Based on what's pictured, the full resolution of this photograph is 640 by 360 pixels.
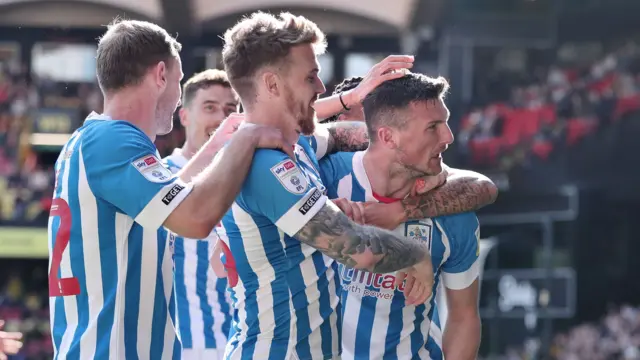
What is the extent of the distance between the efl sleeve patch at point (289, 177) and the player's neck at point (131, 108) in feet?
1.81

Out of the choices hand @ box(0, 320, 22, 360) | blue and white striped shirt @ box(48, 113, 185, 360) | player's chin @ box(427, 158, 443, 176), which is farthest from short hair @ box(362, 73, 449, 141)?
hand @ box(0, 320, 22, 360)

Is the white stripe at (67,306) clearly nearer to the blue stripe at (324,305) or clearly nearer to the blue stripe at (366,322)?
the blue stripe at (324,305)

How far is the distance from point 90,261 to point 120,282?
0.11 meters

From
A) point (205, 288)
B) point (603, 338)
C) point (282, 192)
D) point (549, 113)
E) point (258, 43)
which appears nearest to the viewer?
point (282, 192)

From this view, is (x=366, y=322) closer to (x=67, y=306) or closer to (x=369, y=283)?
(x=369, y=283)

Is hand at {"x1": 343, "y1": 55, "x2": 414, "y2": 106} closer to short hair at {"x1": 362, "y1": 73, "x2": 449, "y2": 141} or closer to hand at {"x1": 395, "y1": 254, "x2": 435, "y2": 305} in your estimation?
short hair at {"x1": 362, "y1": 73, "x2": 449, "y2": 141}

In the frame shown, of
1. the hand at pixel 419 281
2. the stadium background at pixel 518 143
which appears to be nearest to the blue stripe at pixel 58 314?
the hand at pixel 419 281

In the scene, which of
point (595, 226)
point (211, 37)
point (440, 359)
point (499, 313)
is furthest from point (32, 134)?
point (440, 359)

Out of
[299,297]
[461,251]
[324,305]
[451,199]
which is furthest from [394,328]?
[299,297]

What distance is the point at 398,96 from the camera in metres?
3.67

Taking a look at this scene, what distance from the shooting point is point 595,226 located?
17812mm

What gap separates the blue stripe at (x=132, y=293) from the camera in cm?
315

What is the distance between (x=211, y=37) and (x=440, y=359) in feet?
53.0

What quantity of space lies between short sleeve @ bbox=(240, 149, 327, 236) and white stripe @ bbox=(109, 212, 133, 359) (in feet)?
1.49
